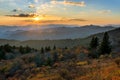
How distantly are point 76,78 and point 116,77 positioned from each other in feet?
14.9

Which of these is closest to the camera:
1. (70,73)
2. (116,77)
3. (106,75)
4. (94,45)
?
(116,77)

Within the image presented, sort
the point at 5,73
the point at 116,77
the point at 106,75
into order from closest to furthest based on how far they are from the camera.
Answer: the point at 116,77, the point at 106,75, the point at 5,73

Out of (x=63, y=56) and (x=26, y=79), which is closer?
(x=26, y=79)

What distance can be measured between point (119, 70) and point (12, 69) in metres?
18.3

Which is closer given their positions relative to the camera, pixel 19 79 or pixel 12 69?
pixel 19 79

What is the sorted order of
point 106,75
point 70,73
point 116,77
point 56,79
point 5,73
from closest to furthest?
point 116,77 < point 106,75 < point 56,79 < point 70,73 < point 5,73

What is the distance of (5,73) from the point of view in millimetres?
37156

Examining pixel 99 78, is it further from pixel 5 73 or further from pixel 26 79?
pixel 5 73

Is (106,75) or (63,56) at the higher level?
(106,75)

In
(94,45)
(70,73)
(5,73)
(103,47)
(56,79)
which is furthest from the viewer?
(94,45)

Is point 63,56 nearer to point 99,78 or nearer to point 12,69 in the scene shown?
point 12,69

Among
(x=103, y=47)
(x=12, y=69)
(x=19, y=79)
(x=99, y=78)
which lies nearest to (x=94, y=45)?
(x=103, y=47)

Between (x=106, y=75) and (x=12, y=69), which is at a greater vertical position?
(x=106, y=75)

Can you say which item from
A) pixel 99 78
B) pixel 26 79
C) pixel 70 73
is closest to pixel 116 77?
pixel 99 78
